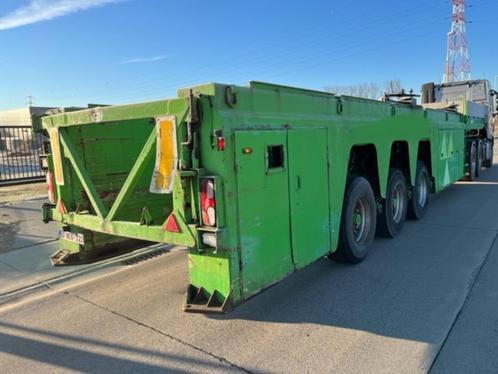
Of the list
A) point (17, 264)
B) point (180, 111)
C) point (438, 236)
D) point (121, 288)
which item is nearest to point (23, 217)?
point (17, 264)

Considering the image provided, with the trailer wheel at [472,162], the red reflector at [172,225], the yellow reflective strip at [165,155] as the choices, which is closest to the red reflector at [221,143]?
the yellow reflective strip at [165,155]

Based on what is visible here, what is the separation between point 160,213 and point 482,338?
11.5 ft

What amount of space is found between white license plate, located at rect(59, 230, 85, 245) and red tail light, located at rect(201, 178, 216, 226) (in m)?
1.80

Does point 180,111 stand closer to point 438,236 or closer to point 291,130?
point 291,130

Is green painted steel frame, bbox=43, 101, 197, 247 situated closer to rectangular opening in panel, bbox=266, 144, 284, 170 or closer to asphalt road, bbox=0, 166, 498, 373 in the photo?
rectangular opening in panel, bbox=266, 144, 284, 170

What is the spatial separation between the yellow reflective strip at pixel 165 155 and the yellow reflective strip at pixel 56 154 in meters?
1.50

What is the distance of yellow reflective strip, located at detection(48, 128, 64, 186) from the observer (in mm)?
4367

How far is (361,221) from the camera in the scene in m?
5.41

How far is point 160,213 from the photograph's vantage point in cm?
509

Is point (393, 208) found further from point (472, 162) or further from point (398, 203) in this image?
point (472, 162)

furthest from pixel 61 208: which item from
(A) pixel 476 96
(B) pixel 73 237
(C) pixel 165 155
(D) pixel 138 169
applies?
(A) pixel 476 96

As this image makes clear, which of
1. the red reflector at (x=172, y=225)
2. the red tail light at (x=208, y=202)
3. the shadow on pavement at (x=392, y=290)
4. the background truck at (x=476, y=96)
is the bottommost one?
the shadow on pavement at (x=392, y=290)

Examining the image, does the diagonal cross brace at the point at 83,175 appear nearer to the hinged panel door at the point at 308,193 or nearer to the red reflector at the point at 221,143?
the red reflector at the point at 221,143

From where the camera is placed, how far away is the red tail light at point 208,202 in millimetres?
3125
